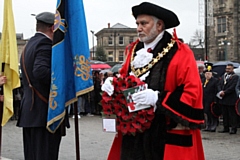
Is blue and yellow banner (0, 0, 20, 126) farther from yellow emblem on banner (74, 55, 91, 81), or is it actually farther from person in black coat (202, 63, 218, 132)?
person in black coat (202, 63, 218, 132)

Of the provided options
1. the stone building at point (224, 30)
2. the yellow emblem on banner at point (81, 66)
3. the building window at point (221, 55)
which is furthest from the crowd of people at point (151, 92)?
the building window at point (221, 55)

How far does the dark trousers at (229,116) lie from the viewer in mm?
11641

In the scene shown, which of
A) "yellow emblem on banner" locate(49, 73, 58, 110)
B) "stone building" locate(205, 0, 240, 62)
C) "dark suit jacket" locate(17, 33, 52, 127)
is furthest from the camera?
"stone building" locate(205, 0, 240, 62)

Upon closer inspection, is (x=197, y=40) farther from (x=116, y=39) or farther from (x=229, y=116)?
(x=229, y=116)

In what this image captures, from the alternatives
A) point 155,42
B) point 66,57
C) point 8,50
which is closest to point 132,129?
point 155,42

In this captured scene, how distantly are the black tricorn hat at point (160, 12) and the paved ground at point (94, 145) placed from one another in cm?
442

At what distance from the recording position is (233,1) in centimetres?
5256

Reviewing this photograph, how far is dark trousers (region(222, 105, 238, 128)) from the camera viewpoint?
11.6 metres

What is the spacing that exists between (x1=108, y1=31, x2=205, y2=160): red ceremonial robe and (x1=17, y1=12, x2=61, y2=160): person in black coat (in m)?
1.43

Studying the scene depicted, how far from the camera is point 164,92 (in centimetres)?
386

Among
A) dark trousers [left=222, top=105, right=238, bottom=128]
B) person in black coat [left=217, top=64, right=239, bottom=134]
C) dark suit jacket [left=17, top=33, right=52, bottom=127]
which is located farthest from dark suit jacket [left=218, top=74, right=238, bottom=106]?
dark suit jacket [left=17, top=33, right=52, bottom=127]

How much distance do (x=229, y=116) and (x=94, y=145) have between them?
4182mm

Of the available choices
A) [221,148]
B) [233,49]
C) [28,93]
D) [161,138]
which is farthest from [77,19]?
[233,49]

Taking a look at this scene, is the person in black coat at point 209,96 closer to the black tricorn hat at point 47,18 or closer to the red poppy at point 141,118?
the black tricorn hat at point 47,18
